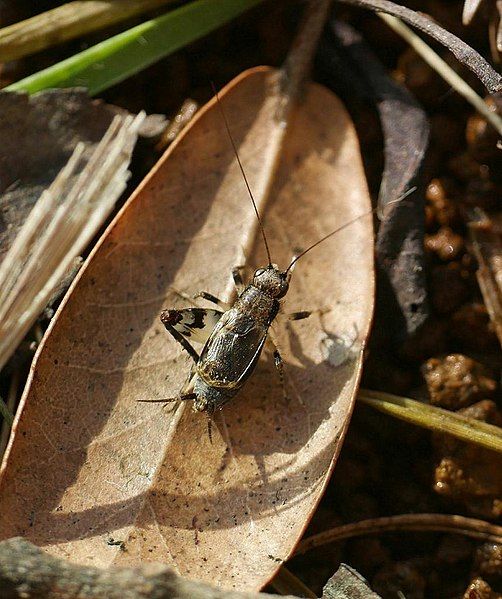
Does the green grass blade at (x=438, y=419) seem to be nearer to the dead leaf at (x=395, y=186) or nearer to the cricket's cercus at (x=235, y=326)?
the dead leaf at (x=395, y=186)

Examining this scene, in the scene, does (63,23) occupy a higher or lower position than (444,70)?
higher

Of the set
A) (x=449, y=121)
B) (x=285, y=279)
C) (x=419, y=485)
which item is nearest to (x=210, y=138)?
(x=285, y=279)

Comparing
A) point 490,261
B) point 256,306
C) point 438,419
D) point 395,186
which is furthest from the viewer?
point 490,261

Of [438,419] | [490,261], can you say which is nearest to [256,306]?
[438,419]

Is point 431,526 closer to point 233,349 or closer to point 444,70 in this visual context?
point 233,349

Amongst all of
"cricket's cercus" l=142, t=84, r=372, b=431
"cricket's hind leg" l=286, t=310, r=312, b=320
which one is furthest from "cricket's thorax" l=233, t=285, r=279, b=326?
"cricket's hind leg" l=286, t=310, r=312, b=320

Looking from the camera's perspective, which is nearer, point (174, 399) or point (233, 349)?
point (174, 399)

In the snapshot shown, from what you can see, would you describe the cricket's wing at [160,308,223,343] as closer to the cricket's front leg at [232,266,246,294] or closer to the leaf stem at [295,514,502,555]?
the cricket's front leg at [232,266,246,294]
